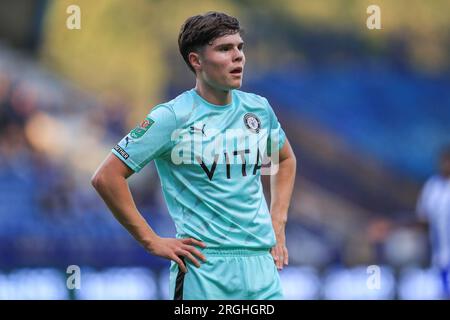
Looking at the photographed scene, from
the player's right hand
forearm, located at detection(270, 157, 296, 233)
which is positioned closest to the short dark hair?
forearm, located at detection(270, 157, 296, 233)

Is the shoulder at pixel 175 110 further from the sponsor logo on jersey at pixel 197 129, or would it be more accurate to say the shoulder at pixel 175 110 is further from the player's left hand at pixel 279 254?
the player's left hand at pixel 279 254

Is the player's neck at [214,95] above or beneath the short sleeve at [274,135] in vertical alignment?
above

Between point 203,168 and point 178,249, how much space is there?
39 cm

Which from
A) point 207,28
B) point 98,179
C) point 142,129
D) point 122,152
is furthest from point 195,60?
point 98,179


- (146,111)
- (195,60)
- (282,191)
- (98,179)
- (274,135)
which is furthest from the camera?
(146,111)

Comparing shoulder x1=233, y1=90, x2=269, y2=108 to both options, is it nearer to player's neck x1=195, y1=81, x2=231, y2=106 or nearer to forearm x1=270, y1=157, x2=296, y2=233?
player's neck x1=195, y1=81, x2=231, y2=106

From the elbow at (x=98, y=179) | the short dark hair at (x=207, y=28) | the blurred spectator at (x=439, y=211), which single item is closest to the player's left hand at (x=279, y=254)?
the elbow at (x=98, y=179)

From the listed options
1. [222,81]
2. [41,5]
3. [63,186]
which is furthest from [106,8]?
[222,81]

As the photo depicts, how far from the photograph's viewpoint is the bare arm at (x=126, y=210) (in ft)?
15.8

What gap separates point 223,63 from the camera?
4.98 meters

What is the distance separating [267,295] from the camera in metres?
4.90

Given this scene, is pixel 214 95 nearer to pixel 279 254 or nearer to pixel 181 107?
pixel 181 107

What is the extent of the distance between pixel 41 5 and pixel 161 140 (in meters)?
5.35
